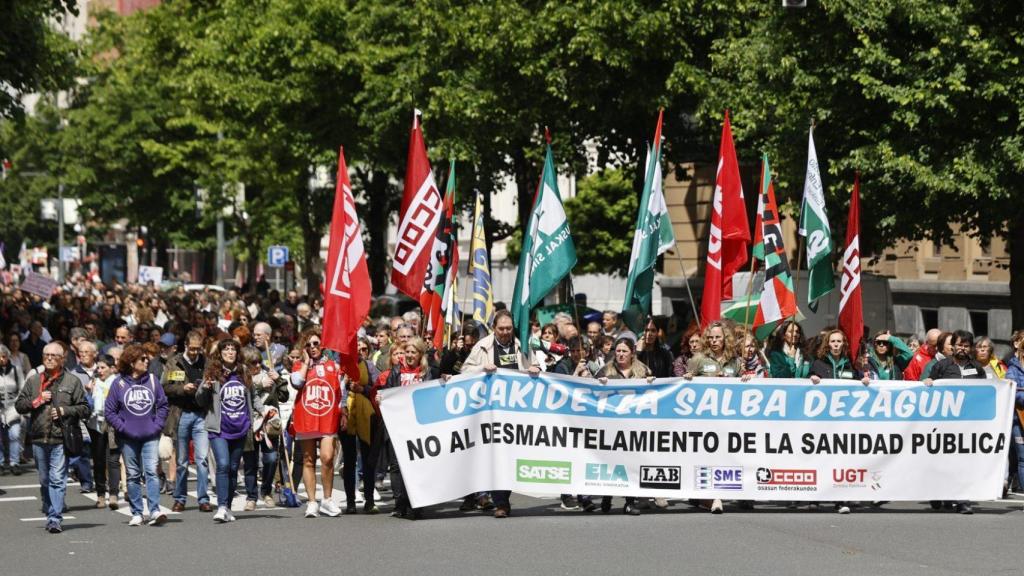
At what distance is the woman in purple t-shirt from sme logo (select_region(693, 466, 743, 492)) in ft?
12.2

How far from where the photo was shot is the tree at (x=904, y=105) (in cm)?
2261

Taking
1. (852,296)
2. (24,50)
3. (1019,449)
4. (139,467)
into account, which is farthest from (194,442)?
(24,50)

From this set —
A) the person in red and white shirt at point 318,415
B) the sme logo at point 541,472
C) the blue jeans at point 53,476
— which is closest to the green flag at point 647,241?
the sme logo at point 541,472

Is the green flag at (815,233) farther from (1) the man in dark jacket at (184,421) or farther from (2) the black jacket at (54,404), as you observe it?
(2) the black jacket at (54,404)

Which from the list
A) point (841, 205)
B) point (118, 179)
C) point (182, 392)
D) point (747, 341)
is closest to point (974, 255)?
point (841, 205)

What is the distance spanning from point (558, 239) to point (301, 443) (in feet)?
9.77

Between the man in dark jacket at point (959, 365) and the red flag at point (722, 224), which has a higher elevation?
the red flag at point (722, 224)

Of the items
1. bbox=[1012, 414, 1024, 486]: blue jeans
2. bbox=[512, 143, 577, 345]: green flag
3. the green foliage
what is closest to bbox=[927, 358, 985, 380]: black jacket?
bbox=[1012, 414, 1024, 486]: blue jeans

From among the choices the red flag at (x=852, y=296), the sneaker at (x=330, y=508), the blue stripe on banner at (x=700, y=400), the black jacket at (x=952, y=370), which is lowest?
the sneaker at (x=330, y=508)

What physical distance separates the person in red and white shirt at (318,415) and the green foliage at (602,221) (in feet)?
118

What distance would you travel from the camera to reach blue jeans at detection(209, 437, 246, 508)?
14.0 meters

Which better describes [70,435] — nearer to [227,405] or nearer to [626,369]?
[227,405]

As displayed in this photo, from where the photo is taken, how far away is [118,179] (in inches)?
2393

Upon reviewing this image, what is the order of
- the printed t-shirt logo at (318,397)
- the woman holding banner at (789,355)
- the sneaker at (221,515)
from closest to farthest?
the sneaker at (221,515) → the printed t-shirt logo at (318,397) → the woman holding banner at (789,355)
